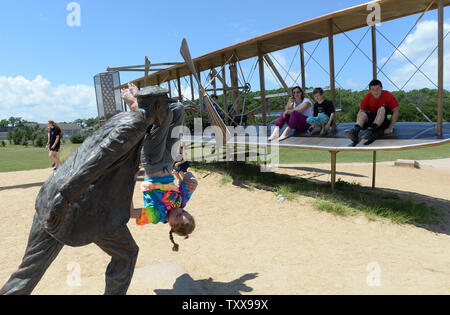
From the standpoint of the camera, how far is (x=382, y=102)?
20.2ft

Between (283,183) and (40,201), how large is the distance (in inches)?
266

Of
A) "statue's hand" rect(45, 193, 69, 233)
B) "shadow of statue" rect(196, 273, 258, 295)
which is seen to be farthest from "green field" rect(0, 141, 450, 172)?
"statue's hand" rect(45, 193, 69, 233)

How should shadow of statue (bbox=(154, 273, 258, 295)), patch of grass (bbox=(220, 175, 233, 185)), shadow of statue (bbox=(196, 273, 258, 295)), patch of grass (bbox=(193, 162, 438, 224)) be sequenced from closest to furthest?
shadow of statue (bbox=(154, 273, 258, 295)), shadow of statue (bbox=(196, 273, 258, 295)), patch of grass (bbox=(193, 162, 438, 224)), patch of grass (bbox=(220, 175, 233, 185))

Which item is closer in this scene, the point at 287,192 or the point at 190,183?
the point at 190,183

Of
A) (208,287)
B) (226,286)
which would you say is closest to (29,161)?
(208,287)

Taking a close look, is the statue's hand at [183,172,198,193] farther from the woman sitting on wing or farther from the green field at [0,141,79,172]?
the green field at [0,141,79,172]

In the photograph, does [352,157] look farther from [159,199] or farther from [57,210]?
[57,210]

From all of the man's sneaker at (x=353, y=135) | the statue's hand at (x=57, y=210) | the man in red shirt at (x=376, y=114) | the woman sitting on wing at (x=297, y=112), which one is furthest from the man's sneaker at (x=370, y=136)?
the statue's hand at (x=57, y=210)

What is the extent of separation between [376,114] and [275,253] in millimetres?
3777

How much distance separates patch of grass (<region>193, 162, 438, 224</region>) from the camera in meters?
5.78

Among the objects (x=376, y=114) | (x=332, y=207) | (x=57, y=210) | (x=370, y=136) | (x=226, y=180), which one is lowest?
(x=332, y=207)

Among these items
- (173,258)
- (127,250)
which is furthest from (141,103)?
(173,258)

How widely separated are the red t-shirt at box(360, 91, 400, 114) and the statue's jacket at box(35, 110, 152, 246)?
18.2 ft
